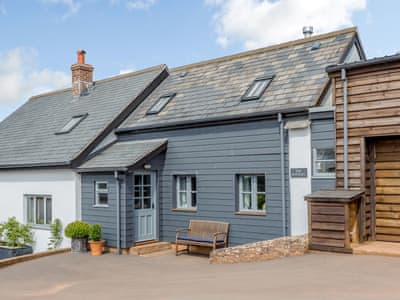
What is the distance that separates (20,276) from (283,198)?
646cm

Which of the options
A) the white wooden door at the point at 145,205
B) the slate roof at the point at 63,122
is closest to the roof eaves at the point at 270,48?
the slate roof at the point at 63,122

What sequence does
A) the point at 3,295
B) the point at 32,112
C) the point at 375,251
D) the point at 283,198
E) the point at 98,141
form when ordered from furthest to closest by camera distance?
the point at 32,112 < the point at 98,141 < the point at 283,198 < the point at 375,251 < the point at 3,295

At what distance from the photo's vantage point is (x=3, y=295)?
829 centimetres

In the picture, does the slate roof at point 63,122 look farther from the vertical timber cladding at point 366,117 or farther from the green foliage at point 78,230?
the vertical timber cladding at point 366,117

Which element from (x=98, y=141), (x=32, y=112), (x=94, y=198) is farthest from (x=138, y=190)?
(x=32, y=112)

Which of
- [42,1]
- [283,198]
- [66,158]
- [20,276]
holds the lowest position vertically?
[20,276]

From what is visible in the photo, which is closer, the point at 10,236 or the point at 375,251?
the point at 375,251

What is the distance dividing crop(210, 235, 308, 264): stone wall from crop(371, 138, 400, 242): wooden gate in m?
1.76

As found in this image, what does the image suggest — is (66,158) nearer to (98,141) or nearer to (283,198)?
(98,141)

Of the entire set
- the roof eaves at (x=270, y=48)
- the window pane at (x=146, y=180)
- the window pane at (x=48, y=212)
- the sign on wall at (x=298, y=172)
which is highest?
the roof eaves at (x=270, y=48)

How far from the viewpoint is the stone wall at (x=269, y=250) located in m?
9.58

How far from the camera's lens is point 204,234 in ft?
41.4

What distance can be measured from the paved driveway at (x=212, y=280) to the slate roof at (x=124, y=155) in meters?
2.87

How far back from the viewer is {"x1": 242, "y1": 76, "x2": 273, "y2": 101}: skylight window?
1263cm
